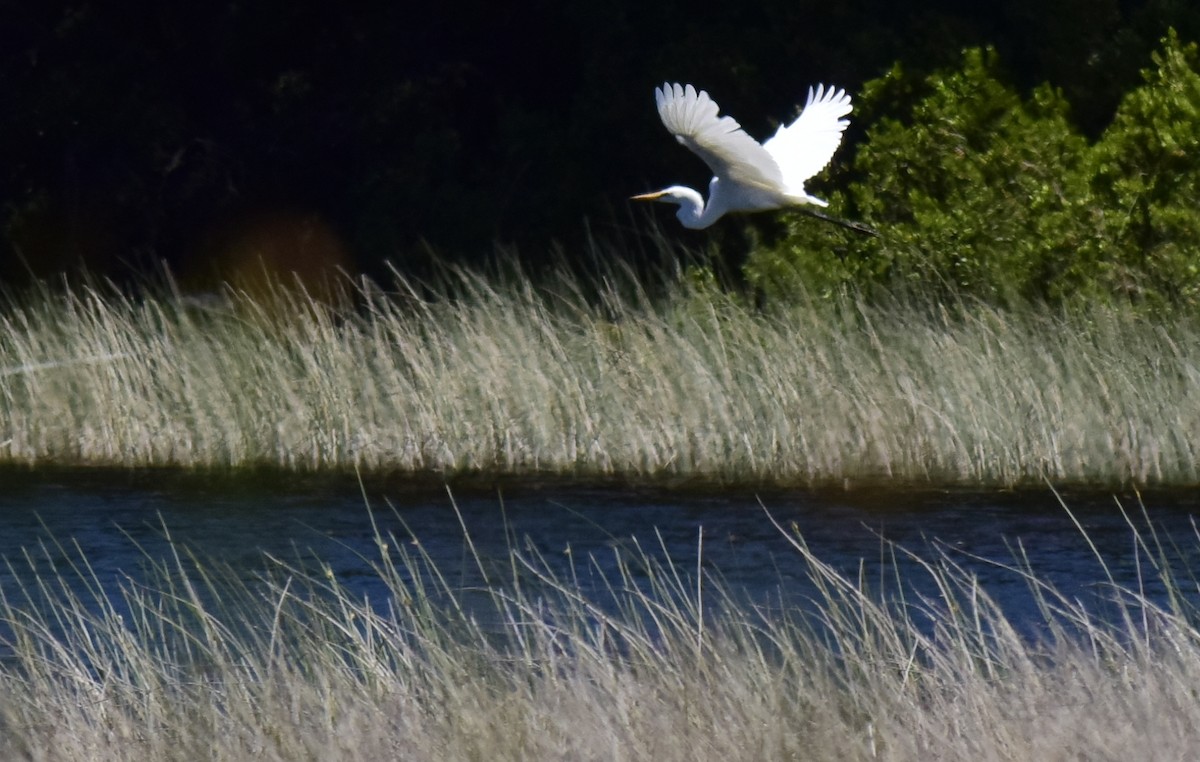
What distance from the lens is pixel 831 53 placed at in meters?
15.7

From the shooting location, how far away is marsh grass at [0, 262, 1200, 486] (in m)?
8.75

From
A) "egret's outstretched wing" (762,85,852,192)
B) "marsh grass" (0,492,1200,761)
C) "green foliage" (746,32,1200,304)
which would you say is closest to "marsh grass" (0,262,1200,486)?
"green foliage" (746,32,1200,304)

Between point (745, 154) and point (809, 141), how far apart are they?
89cm

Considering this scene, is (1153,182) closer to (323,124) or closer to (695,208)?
(695,208)

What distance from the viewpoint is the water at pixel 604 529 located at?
7.14 metres

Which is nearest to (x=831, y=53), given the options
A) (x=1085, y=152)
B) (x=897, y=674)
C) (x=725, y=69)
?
(x=725, y=69)

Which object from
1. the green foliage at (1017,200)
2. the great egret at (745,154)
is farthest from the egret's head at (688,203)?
the green foliage at (1017,200)

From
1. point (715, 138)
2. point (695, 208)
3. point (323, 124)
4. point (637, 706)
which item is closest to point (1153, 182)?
point (695, 208)

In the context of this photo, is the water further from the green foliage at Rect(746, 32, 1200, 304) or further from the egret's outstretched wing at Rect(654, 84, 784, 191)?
the green foliage at Rect(746, 32, 1200, 304)

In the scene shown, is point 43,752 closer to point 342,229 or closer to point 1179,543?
point 1179,543

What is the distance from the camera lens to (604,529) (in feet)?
26.5

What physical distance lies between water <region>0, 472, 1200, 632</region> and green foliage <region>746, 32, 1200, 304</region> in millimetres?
2016

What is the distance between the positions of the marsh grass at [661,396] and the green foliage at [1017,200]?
30cm

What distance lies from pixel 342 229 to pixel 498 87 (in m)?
1.88
